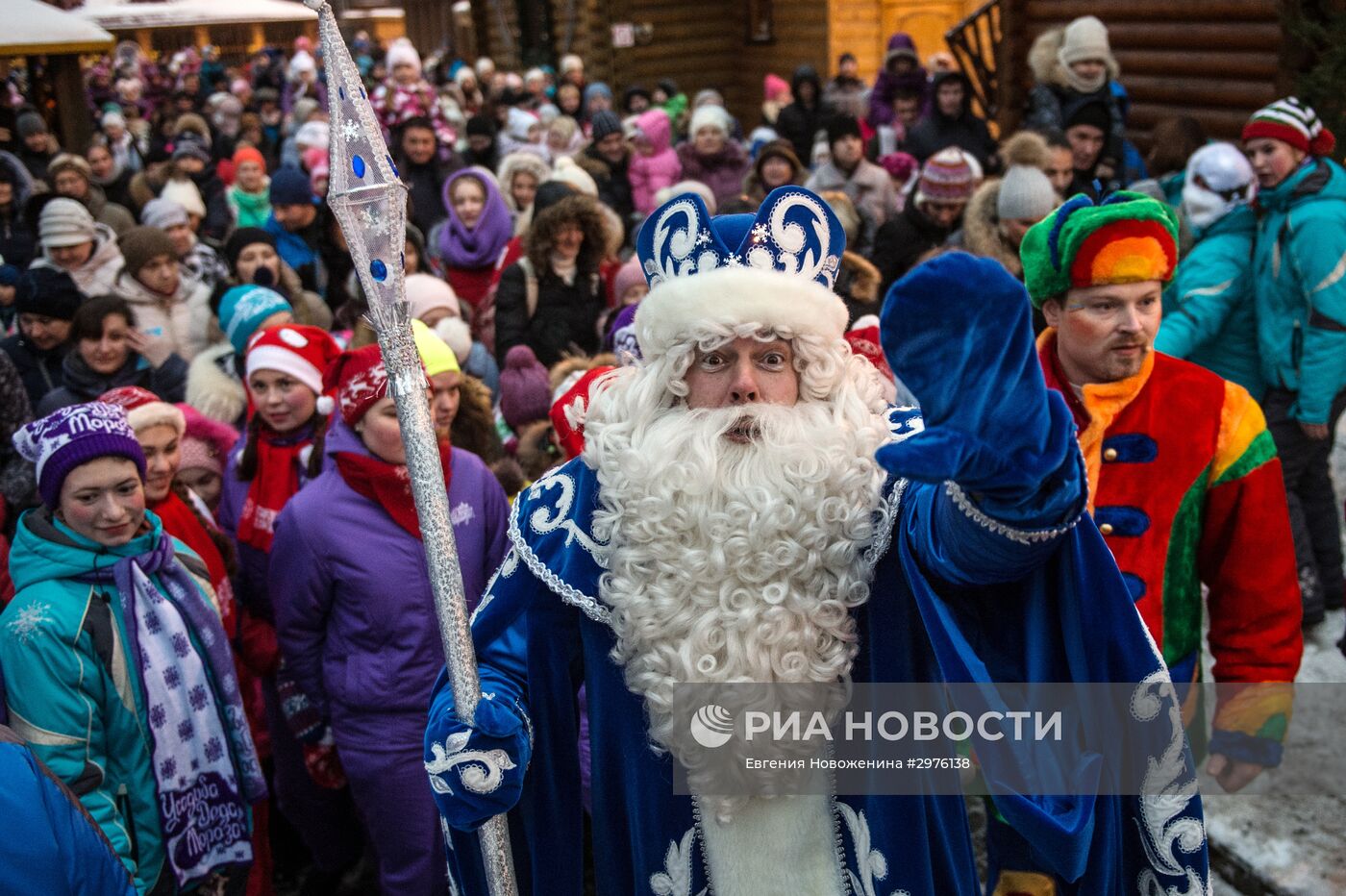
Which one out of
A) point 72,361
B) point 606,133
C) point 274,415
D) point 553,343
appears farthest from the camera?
point 606,133

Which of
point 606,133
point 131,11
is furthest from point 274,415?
point 131,11

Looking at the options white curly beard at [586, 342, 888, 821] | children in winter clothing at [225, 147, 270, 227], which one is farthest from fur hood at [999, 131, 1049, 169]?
children in winter clothing at [225, 147, 270, 227]

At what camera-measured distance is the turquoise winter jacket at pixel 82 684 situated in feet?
10.5

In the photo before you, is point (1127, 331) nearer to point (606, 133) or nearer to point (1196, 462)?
point (1196, 462)

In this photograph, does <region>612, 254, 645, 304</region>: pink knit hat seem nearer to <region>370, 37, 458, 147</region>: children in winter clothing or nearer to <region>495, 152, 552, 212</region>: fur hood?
<region>495, 152, 552, 212</region>: fur hood

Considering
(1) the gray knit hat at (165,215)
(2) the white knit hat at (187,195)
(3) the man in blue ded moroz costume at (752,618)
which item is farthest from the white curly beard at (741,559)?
(2) the white knit hat at (187,195)

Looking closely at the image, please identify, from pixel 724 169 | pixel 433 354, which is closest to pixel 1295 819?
pixel 433 354

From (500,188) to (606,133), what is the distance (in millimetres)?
1652

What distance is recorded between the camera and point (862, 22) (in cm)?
1755

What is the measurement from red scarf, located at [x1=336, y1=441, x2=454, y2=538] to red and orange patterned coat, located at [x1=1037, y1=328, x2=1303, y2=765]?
6.08 feet

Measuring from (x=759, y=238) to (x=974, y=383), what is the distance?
82 cm

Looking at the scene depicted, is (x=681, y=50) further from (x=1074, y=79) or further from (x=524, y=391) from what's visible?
(x=524, y=391)

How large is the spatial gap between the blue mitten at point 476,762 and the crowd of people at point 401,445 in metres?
0.02

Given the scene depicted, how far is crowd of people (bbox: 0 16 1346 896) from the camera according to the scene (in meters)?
3.17
